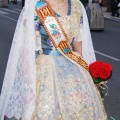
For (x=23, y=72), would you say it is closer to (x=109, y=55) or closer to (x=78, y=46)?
(x=78, y=46)

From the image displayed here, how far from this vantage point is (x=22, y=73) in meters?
3.64

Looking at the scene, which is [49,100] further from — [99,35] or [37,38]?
Answer: [99,35]

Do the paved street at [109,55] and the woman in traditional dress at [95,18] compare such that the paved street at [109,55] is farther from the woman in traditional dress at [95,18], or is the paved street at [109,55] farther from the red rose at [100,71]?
the red rose at [100,71]

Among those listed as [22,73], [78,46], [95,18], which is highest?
[78,46]

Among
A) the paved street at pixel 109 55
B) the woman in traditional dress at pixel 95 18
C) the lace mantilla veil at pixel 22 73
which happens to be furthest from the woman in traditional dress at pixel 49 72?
the woman in traditional dress at pixel 95 18

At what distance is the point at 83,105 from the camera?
362 cm

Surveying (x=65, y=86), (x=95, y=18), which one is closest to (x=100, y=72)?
(x=65, y=86)

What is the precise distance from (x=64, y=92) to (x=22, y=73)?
1.15ft

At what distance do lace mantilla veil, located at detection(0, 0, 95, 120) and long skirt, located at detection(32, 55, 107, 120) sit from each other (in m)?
0.09

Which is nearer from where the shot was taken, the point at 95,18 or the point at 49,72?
the point at 49,72

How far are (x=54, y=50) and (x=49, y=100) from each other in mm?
414

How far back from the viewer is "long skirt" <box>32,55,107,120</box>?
3.57m

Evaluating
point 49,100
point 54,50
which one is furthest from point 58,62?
point 49,100

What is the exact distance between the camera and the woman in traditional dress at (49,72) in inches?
141
